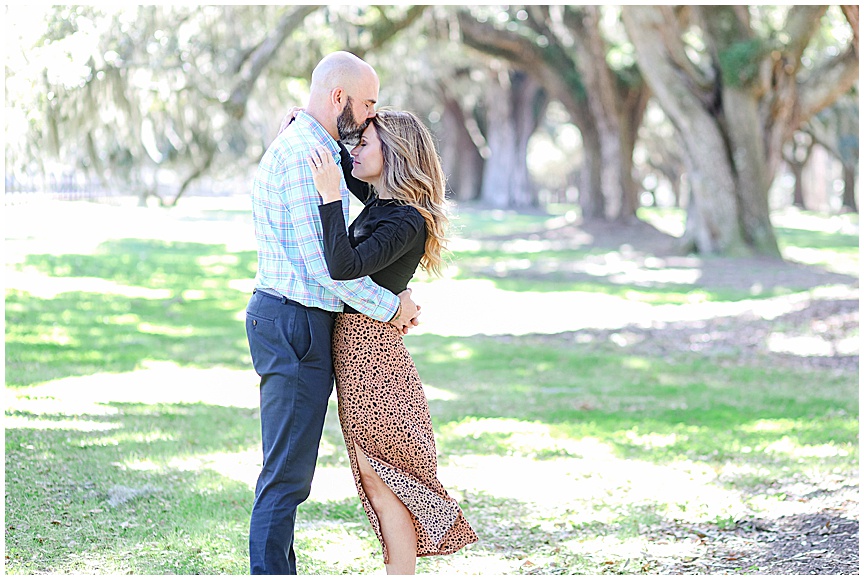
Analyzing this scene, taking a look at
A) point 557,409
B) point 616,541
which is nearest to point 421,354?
point 557,409

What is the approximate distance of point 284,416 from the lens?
10.6ft

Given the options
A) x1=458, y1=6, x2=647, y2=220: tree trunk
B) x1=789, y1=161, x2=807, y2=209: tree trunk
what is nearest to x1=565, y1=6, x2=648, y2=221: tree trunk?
x1=458, y1=6, x2=647, y2=220: tree trunk

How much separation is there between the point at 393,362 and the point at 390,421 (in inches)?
7.6

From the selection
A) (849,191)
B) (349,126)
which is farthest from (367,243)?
(849,191)

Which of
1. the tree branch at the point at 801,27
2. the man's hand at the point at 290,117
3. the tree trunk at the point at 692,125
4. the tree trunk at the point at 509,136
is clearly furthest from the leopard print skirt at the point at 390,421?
the tree trunk at the point at 509,136

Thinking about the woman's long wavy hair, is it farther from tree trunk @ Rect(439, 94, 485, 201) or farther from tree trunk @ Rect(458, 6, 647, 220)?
tree trunk @ Rect(439, 94, 485, 201)

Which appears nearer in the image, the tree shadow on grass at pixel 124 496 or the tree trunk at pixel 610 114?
the tree shadow on grass at pixel 124 496

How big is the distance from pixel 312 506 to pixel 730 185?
14.1 m

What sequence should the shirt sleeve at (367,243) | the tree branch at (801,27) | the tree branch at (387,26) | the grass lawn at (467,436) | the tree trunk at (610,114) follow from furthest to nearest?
the tree trunk at (610,114) < the tree branch at (387,26) < the tree branch at (801,27) < the grass lawn at (467,436) < the shirt sleeve at (367,243)

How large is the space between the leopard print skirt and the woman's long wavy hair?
0.40 metres

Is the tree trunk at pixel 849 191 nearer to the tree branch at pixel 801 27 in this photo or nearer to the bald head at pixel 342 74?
the tree branch at pixel 801 27

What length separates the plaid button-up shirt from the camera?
3211 millimetres

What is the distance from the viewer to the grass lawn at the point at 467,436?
4410mm

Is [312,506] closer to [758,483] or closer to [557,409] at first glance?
[758,483]
